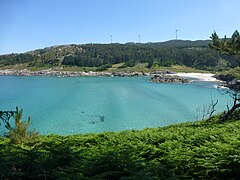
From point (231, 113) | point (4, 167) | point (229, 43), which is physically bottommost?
point (231, 113)

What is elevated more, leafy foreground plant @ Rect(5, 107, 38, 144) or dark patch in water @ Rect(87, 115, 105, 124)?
leafy foreground plant @ Rect(5, 107, 38, 144)

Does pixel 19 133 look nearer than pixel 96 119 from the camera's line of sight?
Yes

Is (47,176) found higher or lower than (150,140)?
higher

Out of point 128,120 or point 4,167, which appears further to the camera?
point 128,120

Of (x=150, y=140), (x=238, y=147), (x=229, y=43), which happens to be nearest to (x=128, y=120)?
(x=229, y=43)

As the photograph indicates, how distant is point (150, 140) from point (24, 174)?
7484 millimetres

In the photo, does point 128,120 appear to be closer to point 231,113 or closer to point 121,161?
point 231,113

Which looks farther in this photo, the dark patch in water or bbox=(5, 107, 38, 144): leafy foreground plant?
the dark patch in water

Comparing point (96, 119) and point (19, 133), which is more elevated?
point (19, 133)

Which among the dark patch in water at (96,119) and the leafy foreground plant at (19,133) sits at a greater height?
the leafy foreground plant at (19,133)

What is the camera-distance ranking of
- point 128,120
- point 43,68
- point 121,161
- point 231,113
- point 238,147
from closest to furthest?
point 121,161 → point 238,147 → point 231,113 → point 128,120 → point 43,68

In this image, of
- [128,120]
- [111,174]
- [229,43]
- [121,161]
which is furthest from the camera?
[128,120]

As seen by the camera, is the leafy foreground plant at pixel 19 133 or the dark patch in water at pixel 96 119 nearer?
the leafy foreground plant at pixel 19 133

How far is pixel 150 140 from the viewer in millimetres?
13398
